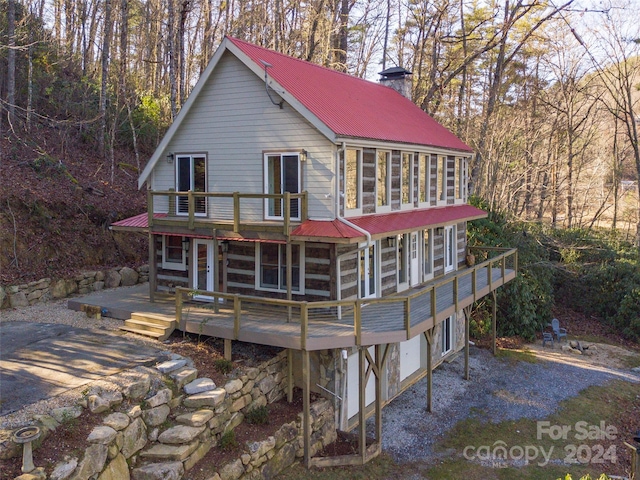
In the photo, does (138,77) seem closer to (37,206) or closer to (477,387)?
(37,206)

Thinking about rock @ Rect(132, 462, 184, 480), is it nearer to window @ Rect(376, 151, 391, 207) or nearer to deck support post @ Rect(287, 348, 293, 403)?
deck support post @ Rect(287, 348, 293, 403)

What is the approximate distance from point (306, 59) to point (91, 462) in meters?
22.9

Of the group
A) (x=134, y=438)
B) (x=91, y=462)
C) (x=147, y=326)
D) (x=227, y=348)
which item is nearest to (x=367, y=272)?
(x=227, y=348)

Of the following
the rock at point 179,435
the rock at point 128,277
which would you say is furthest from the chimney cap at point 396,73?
the rock at point 179,435

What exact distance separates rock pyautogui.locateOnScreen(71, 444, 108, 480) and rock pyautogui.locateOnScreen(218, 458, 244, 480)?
7.01 feet

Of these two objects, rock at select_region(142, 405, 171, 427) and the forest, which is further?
the forest

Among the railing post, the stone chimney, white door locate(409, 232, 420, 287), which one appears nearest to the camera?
the railing post

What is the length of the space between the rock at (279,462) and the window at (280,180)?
17.5ft

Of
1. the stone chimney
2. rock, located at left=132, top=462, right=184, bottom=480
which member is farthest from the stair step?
the stone chimney

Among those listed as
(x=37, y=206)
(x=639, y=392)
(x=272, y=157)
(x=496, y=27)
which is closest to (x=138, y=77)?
(x=37, y=206)

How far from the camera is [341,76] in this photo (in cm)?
1709

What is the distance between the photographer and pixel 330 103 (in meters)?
13.6

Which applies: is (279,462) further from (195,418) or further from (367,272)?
(367,272)

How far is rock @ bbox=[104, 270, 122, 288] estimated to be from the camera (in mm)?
16828
